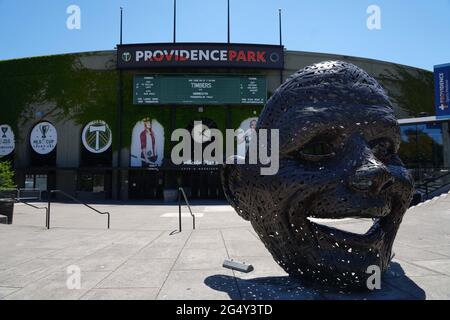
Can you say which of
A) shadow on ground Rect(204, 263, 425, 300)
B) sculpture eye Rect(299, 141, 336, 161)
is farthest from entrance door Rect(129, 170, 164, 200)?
sculpture eye Rect(299, 141, 336, 161)

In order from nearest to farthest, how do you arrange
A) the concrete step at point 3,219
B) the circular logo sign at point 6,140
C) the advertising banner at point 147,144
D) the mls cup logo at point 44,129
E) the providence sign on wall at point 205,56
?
the concrete step at point 3,219 < the providence sign on wall at point 205,56 < the advertising banner at point 147,144 < the mls cup logo at point 44,129 < the circular logo sign at point 6,140

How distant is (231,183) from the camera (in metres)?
4.34

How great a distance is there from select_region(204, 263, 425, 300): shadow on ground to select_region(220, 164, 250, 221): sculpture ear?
822 millimetres

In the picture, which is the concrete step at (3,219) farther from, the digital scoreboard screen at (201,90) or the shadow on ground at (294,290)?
the digital scoreboard screen at (201,90)

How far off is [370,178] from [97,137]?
94.6 feet

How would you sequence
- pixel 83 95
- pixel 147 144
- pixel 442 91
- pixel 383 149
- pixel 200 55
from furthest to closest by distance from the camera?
pixel 83 95 → pixel 147 144 → pixel 200 55 → pixel 442 91 → pixel 383 149

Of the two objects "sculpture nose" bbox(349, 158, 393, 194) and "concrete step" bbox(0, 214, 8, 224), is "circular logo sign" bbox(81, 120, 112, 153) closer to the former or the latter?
"concrete step" bbox(0, 214, 8, 224)

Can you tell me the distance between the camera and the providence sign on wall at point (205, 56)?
28.3 meters

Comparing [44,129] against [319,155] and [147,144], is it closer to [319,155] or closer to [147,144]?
[147,144]

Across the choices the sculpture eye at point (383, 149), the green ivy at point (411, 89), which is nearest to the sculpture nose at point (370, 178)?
the sculpture eye at point (383, 149)

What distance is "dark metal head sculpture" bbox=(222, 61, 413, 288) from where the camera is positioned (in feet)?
11.4

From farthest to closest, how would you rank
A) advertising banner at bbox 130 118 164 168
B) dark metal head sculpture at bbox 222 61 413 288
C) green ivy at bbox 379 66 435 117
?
1. green ivy at bbox 379 66 435 117
2. advertising banner at bbox 130 118 164 168
3. dark metal head sculpture at bbox 222 61 413 288

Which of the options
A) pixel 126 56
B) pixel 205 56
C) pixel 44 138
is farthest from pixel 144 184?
pixel 205 56

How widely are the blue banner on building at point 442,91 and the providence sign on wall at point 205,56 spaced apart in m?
12.2
